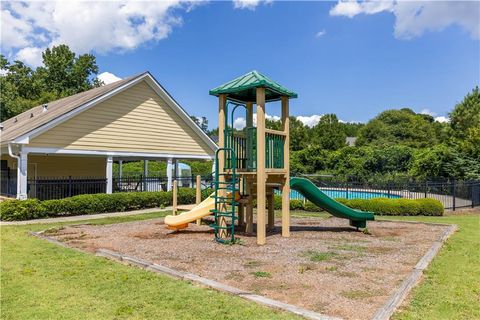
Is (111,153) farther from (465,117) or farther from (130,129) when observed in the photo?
(465,117)

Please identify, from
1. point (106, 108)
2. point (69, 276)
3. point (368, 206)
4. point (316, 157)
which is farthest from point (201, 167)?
point (69, 276)

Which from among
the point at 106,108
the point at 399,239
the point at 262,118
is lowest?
the point at 399,239

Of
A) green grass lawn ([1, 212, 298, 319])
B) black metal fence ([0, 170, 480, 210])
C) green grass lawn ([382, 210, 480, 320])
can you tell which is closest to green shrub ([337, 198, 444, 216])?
black metal fence ([0, 170, 480, 210])

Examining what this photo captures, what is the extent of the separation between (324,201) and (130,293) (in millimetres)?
6596

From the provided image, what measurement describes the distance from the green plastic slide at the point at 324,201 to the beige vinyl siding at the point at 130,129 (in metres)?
10.2

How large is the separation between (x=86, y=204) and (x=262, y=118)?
8.81 metres

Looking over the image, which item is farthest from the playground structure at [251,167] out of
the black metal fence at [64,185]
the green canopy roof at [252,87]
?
the black metal fence at [64,185]

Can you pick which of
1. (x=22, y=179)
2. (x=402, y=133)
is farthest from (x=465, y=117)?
(x=22, y=179)

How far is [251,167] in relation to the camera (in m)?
9.50

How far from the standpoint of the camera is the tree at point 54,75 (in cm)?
4500

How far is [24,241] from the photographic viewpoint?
8547 mm

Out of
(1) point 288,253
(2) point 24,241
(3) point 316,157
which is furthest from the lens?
(3) point 316,157

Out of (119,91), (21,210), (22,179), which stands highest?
(119,91)

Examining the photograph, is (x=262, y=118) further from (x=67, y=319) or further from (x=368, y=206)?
(x=368, y=206)
